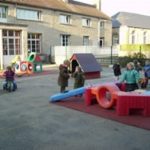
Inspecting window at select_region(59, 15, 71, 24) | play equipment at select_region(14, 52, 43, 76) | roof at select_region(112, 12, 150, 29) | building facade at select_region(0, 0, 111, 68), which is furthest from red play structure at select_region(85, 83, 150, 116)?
roof at select_region(112, 12, 150, 29)

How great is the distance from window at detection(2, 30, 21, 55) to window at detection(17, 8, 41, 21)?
336 centimetres

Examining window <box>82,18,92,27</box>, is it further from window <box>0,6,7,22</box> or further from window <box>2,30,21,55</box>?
window <box>2,30,21,55</box>

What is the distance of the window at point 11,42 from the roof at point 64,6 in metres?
3.58

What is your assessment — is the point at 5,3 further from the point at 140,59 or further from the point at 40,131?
the point at 40,131

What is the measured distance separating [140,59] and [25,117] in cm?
1935

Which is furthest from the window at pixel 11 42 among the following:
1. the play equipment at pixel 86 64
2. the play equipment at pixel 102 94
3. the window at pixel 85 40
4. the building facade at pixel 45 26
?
the play equipment at pixel 102 94

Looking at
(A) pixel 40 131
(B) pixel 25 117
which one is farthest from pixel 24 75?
(A) pixel 40 131

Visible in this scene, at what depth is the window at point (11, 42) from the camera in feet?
78.8

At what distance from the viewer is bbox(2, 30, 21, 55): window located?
24008mm

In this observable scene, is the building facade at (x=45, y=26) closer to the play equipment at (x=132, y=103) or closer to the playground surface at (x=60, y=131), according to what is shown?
the playground surface at (x=60, y=131)

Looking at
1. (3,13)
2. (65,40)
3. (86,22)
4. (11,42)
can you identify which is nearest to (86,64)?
(11,42)

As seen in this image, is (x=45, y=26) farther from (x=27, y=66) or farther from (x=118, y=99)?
(x=118, y=99)

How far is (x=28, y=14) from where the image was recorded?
28078 millimetres

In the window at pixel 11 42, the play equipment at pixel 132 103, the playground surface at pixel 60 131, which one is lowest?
the playground surface at pixel 60 131
